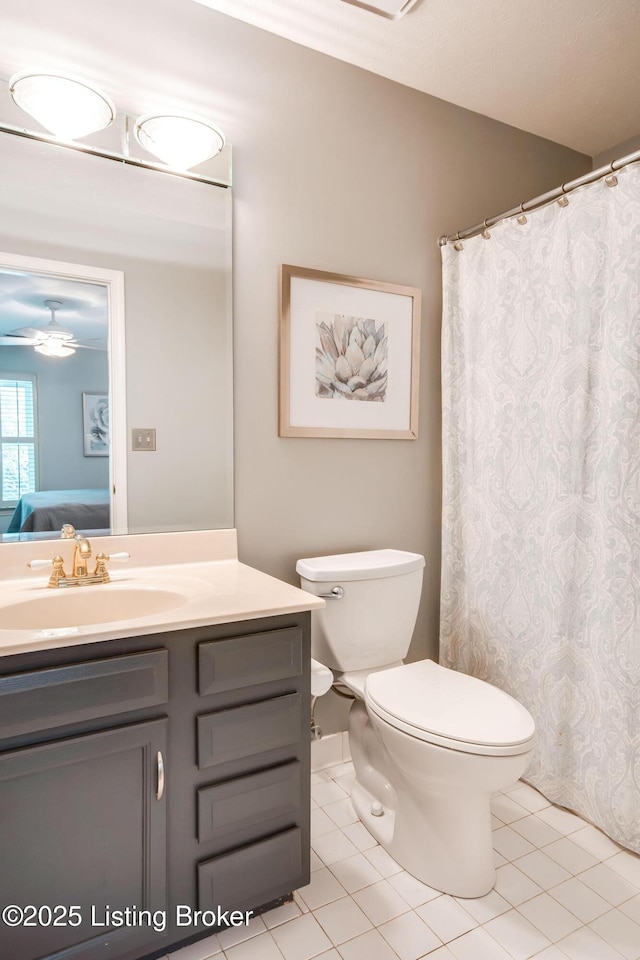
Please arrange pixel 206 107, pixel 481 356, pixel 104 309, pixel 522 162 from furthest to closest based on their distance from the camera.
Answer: pixel 522 162 < pixel 481 356 < pixel 206 107 < pixel 104 309

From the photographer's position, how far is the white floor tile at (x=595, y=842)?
1568 mm

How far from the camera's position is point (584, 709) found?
1.66 m

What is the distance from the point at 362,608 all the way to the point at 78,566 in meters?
0.84

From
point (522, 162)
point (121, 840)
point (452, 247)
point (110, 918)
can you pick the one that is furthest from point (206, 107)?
point (110, 918)

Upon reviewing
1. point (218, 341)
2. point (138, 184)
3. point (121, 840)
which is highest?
point (138, 184)

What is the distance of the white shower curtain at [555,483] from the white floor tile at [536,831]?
11 cm

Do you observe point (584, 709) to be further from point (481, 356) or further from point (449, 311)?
point (449, 311)

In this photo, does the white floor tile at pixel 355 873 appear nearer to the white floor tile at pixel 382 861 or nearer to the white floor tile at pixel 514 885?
the white floor tile at pixel 382 861

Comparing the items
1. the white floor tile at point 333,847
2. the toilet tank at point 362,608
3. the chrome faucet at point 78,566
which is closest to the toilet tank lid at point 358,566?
the toilet tank at point 362,608

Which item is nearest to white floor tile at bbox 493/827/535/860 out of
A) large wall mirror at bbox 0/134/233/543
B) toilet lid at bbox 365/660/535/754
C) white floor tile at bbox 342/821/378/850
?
white floor tile at bbox 342/821/378/850

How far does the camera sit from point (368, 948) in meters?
1.26

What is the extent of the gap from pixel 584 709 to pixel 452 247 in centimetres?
162

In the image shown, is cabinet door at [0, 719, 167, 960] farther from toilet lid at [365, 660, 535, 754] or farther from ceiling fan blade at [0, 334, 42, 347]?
ceiling fan blade at [0, 334, 42, 347]

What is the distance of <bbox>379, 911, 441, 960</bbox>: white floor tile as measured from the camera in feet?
4.11
